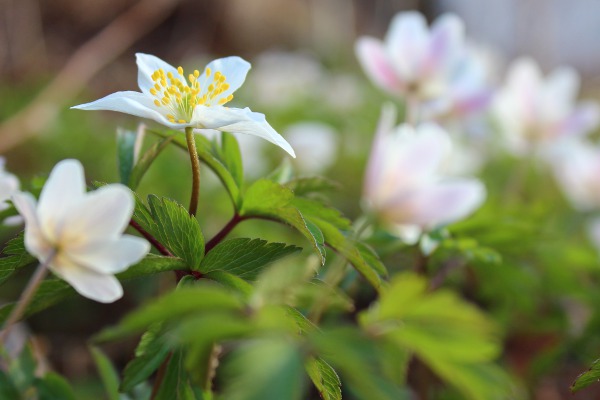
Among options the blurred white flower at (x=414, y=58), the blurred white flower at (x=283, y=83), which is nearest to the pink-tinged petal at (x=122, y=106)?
the blurred white flower at (x=414, y=58)

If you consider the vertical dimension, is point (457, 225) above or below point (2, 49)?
above

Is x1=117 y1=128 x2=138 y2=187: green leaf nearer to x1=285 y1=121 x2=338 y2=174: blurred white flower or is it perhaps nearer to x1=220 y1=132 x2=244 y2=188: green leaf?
x1=220 y1=132 x2=244 y2=188: green leaf

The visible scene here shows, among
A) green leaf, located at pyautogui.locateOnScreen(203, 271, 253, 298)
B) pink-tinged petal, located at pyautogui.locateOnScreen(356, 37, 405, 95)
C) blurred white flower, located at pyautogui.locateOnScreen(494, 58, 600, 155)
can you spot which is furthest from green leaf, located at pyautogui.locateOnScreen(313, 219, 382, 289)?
blurred white flower, located at pyautogui.locateOnScreen(494, 58, 600, 155)

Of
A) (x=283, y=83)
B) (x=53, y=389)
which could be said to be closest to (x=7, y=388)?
(x=53, y=389)

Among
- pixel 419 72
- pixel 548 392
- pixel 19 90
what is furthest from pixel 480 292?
pixel 19 90

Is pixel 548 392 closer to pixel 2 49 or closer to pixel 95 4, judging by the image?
pixel 2 49

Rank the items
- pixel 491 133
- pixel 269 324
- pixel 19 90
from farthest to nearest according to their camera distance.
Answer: pixel 19 90
pixel 491 133
pixel 269 324

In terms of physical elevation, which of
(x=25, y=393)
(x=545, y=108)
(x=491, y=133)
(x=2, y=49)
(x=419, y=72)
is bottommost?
(x=2, y=49)
